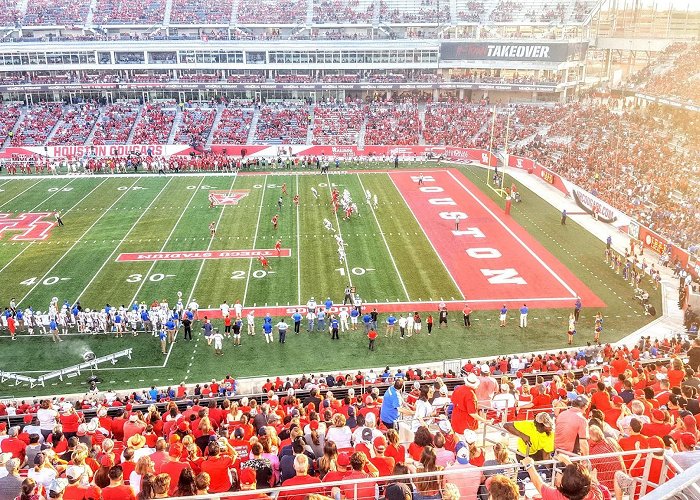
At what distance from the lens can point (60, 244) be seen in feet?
105

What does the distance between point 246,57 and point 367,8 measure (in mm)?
15368

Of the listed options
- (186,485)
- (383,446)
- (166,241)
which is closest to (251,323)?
(166,241)

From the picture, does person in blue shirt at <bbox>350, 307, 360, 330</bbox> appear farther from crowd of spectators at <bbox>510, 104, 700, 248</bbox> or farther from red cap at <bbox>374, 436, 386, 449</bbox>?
crowd of spectators at <bbox>510, 104, 700, 248</bbox>

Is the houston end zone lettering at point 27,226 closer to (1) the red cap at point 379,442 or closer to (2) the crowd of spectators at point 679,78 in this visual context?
(1) the red cap at point 379,442

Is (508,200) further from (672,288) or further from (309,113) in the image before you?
(309,113)

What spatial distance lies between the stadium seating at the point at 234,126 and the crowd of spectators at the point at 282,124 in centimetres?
113

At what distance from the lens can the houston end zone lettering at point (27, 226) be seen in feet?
109

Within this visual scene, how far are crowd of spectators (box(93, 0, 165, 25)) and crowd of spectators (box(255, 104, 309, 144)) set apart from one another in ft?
60.8

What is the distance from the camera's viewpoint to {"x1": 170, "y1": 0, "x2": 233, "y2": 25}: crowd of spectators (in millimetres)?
67594

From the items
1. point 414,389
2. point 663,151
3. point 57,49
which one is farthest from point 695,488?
point 57,49

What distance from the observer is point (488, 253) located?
3061cm

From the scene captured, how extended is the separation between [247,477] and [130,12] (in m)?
70.5

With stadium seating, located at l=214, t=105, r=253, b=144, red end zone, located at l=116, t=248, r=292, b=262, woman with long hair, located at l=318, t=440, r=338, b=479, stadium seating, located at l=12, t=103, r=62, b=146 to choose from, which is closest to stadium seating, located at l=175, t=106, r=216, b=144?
stadium seating, located at l=214, t=105, r=253, b=144

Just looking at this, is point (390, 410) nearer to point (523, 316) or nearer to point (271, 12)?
point (523, 316)
